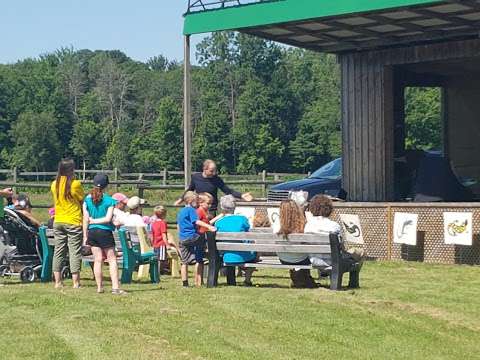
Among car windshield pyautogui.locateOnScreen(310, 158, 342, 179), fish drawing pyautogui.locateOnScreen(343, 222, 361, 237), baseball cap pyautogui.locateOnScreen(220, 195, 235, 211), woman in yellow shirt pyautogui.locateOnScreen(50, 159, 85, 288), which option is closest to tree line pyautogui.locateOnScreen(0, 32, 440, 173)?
car windshield pyautogui.locateOnScreen(310, 158, 342, 179)

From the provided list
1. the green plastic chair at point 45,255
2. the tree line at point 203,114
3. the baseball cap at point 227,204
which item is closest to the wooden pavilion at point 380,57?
the baseball cap at point 227,204

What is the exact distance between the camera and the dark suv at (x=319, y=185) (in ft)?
76.8

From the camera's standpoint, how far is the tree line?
83.7m

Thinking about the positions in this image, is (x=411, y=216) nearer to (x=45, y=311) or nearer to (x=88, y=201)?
(x=88, y=201)

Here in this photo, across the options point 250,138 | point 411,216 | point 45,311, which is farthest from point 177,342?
point 250,138

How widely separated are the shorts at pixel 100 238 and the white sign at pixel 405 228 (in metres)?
6.34

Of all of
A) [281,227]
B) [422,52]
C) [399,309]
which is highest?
[422,52]

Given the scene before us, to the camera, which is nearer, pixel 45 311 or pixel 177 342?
pixel 177 342

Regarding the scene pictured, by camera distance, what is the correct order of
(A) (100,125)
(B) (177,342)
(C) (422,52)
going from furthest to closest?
1. (A) (100,125)
2. (C) (422,52)
3. (B) (177,342)

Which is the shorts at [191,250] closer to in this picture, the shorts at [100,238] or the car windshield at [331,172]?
the shorts at [100,238]

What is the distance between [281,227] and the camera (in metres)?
13.9

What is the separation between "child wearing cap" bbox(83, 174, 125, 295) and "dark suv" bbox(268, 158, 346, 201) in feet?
30.5

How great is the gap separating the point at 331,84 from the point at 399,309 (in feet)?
276

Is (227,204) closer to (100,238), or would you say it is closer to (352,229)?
(100,238)
